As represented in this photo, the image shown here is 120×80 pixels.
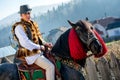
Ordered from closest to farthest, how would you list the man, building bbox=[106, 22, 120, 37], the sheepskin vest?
1. the man
2. the sheepskin vest
3. building bbox=[106, 22, 120, 37]

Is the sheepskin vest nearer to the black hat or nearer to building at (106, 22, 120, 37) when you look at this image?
the black hat

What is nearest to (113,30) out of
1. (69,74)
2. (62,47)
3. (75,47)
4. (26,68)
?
(26,68)

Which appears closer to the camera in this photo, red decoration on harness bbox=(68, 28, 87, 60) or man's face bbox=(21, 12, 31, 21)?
red decoration on harness bbox=(68, 28, 87, 60)

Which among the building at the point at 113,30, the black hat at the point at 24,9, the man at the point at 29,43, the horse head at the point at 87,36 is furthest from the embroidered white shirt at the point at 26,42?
the building at the point at 113,30

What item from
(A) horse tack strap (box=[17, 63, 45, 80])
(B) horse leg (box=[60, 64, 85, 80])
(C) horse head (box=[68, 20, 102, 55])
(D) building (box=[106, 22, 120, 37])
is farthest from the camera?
(D) building (box=[106, 22, 120, 37])

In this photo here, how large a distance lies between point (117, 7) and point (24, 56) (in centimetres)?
15031

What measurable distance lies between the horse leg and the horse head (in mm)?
597

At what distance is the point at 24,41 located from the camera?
21.6 ft

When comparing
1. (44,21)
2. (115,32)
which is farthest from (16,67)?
(44,21)

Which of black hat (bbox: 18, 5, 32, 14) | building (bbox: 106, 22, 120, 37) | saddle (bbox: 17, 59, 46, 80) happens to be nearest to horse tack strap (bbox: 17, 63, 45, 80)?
saddle (bbox: 17, 59, 46, 80)

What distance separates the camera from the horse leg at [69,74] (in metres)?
6.53

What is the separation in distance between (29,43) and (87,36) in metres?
1.23

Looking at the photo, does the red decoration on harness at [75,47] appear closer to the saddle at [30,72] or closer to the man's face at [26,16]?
the saddle at [30,72]

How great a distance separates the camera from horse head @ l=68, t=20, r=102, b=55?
6.21 metres
